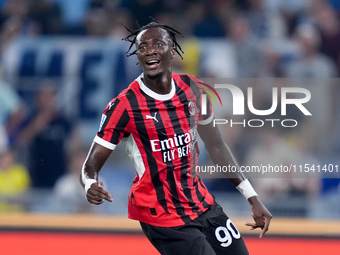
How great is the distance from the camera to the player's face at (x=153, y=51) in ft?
9.50

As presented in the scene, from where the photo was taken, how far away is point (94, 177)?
2.77 metres

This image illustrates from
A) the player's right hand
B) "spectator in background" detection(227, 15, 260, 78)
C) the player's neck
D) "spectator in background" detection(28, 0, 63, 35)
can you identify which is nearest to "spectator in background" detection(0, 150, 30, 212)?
"spectator in background" detection(28, 0, 63, 35)

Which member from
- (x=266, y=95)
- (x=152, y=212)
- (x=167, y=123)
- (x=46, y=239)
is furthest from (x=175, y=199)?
(x=266, y=95)

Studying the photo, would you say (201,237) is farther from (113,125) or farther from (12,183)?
(12,183)

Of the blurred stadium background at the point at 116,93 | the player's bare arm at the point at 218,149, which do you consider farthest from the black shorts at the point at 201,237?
the blurred stadium background at the point at 116,93

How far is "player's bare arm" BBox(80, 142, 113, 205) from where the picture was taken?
2576 mm

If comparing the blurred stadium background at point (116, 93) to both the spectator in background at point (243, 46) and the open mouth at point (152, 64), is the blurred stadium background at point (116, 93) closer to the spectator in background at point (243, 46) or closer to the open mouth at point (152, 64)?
the spectator in background at point (243, 46)

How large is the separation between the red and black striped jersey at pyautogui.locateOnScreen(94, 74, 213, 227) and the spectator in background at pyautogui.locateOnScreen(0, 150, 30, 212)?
3.26 metres

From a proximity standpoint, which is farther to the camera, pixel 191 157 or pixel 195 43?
pixel 195 43

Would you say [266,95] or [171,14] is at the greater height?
[171,14]

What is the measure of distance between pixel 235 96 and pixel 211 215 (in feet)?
11.7

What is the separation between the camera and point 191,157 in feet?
9.89

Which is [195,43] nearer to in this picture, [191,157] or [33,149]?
[33,149]

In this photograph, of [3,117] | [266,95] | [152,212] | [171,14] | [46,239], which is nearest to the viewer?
[152,212]
